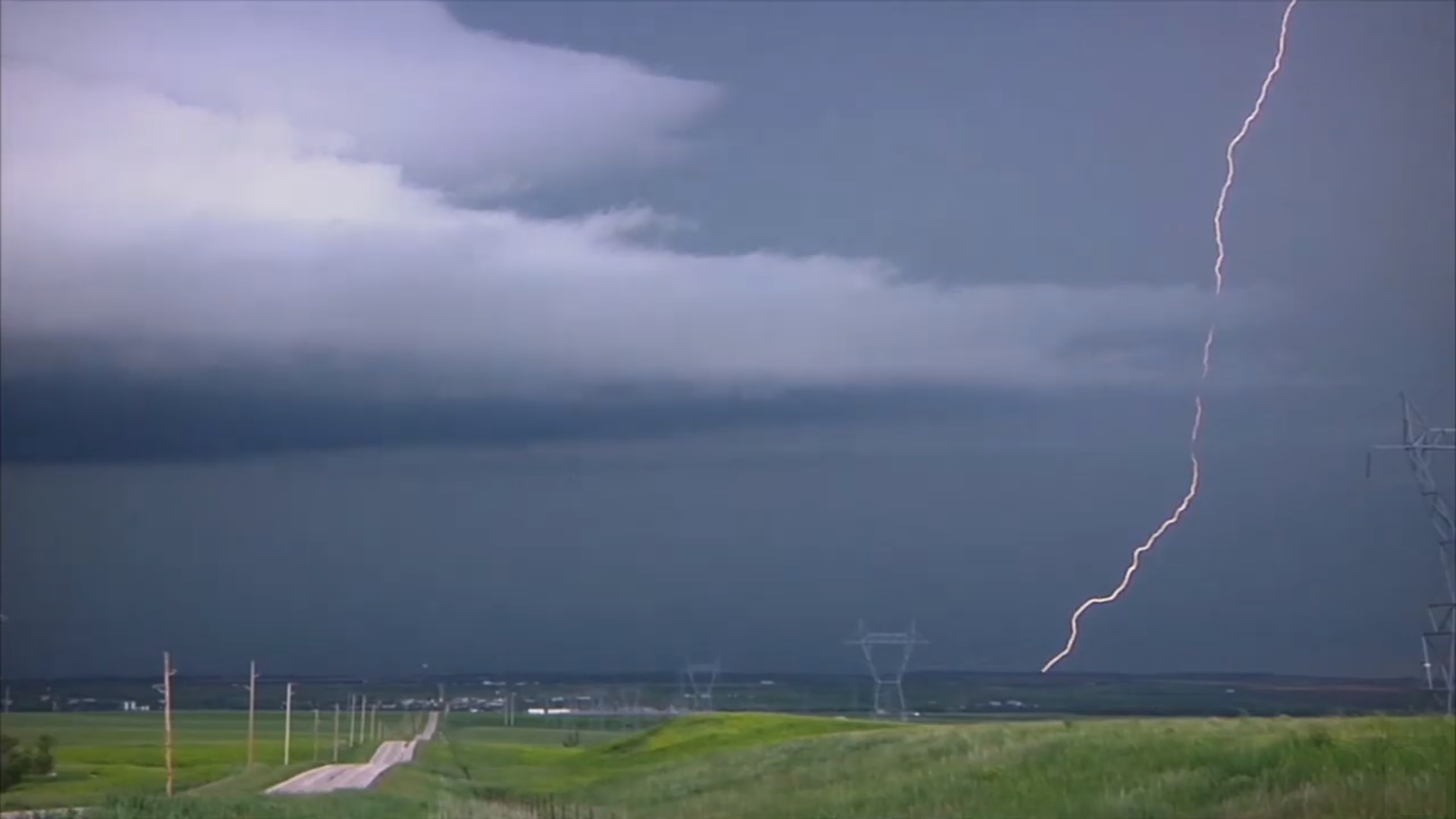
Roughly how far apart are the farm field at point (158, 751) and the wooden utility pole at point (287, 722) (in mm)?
79

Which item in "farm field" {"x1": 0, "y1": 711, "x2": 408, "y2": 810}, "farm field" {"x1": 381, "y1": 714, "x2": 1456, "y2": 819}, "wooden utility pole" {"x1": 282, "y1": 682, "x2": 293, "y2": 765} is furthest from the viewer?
"wooden utility pole" {"x1": 282, "y1": 682, "x2": 293, "y2": 765}

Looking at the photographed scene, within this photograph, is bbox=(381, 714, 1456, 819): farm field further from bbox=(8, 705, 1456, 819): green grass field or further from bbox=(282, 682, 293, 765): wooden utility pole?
bbox=(282, 682, 293, 765): wooden utility pole

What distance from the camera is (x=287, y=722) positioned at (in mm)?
25406

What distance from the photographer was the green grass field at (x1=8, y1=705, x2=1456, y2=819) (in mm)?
17828

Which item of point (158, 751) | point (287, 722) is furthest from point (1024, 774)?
point (287, 722)

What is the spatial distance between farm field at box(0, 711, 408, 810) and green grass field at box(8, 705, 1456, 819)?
482 millimetres

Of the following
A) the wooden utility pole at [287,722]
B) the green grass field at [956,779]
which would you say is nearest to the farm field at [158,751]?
the wooden utility pole at [287,722]

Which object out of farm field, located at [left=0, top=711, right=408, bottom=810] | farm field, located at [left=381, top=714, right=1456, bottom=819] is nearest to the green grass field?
farm field, located at [left=381, top=714, right=1456, bottom=819]

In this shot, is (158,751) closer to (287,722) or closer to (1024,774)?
(287,722)

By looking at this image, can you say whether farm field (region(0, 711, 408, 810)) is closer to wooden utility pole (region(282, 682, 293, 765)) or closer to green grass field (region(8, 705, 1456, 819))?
wooden utility pole (region(282, 682, 293, 765))

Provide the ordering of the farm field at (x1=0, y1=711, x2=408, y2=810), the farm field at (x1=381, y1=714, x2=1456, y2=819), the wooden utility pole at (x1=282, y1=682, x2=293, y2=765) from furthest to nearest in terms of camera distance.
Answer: the wooden utility pole at (x1=282, y1=682, x2=293, y2=765) < the farm field at (x1=0, y1=711, x2=408, y2=810) < the farm field at (x1=381, y1=714, x2=1456, y2=819)

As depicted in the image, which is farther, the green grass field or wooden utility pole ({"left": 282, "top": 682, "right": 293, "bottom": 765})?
wooden utility pole ({"left": 282, "top": 682, "right": 293, "bottom": 765})

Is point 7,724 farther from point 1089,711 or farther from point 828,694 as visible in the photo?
point 1089,711

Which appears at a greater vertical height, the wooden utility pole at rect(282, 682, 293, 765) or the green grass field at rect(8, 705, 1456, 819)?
the wooden utility pole at rect(282, 682, 293, 765)
